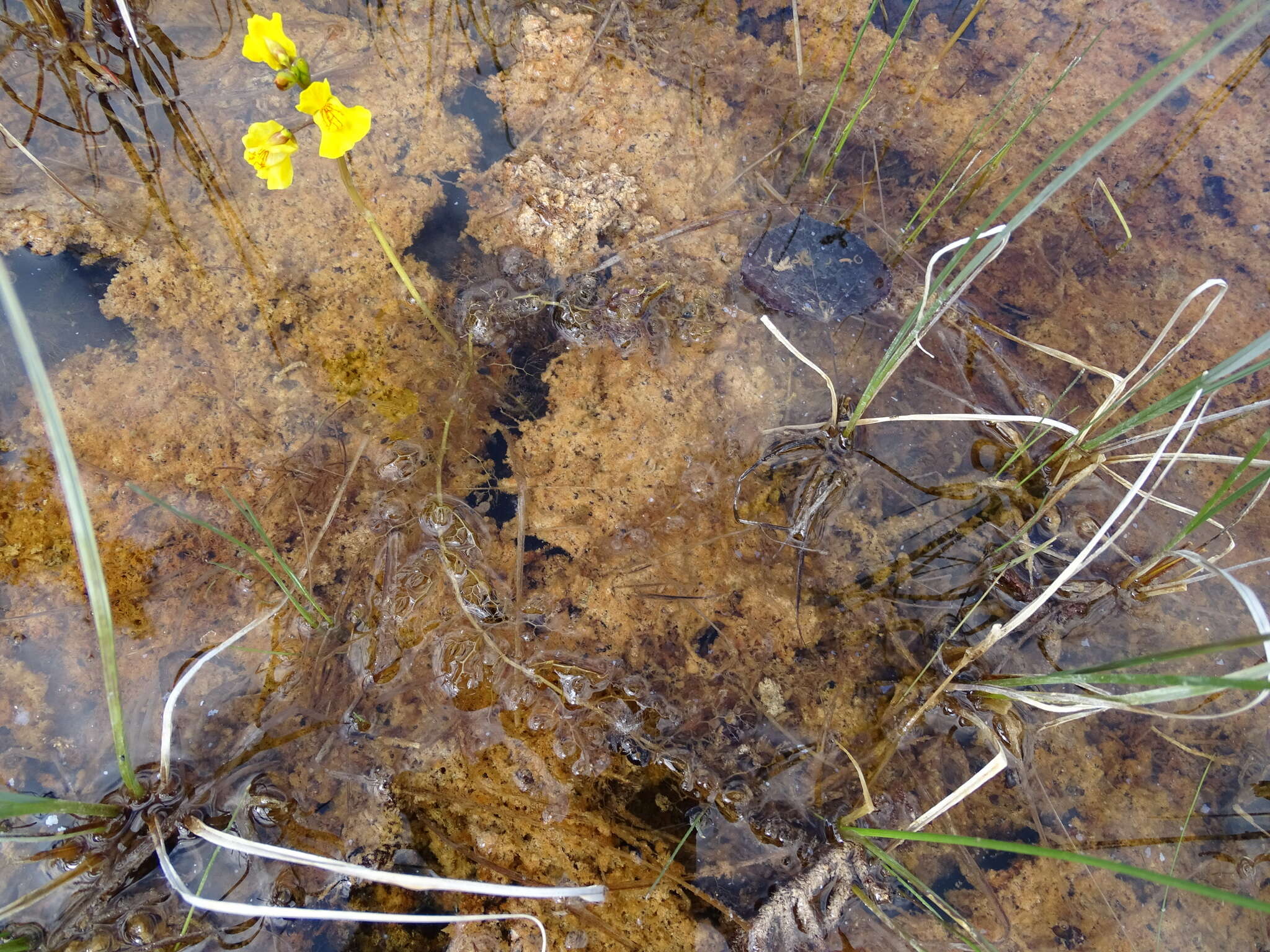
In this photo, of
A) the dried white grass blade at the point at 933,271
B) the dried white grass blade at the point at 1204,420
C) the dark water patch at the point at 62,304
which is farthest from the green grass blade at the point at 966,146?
the dark water patch at the point at 62,304

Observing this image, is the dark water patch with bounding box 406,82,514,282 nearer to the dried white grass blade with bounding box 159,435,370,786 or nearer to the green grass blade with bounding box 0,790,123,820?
the dried white grass blade with bounding box 159,435,370,786

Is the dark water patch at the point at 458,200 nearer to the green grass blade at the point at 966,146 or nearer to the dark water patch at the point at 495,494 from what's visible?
the dark water patch at the point at 495,494

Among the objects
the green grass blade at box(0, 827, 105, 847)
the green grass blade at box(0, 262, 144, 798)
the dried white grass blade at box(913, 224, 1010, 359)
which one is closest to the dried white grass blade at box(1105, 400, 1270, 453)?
the dried white grass blade at box(913, 224, 1010, 359)

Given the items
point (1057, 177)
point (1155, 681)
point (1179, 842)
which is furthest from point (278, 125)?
point (1179, 842)

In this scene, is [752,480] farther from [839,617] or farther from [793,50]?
[793,50]

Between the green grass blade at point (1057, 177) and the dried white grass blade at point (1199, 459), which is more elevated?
the green grass blade at point (1057, 177)

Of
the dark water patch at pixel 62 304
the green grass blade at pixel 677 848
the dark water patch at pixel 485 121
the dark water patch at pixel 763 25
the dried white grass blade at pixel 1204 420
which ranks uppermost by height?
the dark water patch at pixel 763 25

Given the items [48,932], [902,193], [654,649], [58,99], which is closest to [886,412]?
[902,193]
